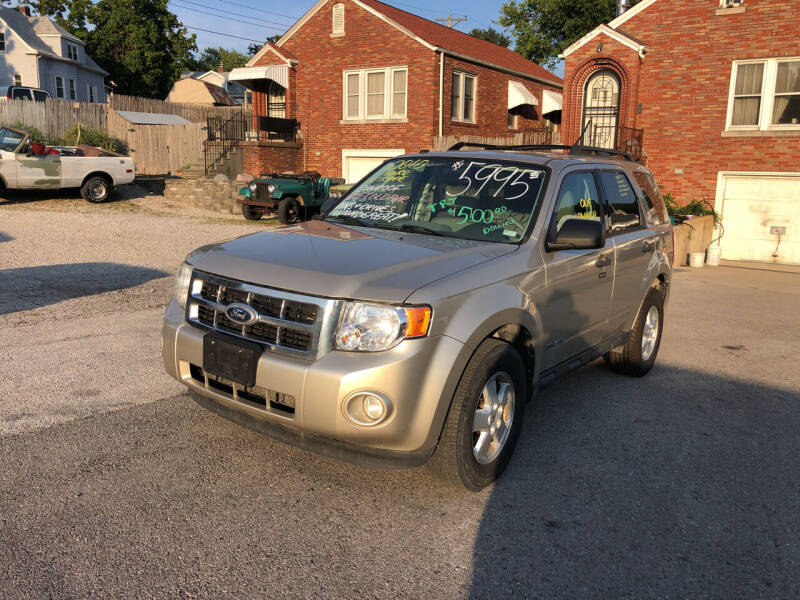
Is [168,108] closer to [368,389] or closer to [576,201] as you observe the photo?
[576,201]

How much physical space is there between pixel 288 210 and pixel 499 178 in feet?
43.6

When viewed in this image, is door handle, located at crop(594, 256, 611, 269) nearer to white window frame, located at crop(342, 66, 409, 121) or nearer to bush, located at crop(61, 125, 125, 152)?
white window frame, located at crop(342, 66, 409, 121)

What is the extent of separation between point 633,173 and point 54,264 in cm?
920

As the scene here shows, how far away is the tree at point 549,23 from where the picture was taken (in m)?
36.9

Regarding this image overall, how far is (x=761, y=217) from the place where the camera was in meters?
17.9

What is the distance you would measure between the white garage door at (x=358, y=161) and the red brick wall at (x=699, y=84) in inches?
331

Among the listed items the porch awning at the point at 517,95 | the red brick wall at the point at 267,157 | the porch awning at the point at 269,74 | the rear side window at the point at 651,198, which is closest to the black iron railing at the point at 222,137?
the red brick wall at the point at 267,157

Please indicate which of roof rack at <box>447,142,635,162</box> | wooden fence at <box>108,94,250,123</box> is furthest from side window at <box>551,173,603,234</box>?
wooden fence at <box>108,94,250,123</box>

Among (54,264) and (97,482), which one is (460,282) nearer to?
(97,482)

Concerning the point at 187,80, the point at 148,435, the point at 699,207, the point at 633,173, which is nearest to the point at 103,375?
the point at 148,435

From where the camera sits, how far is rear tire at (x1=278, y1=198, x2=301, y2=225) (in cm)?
1730

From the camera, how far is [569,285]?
15.0 feet

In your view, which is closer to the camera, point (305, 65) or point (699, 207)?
point (699, 207)

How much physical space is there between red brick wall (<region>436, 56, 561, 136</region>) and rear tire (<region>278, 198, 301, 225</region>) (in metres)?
7.76
